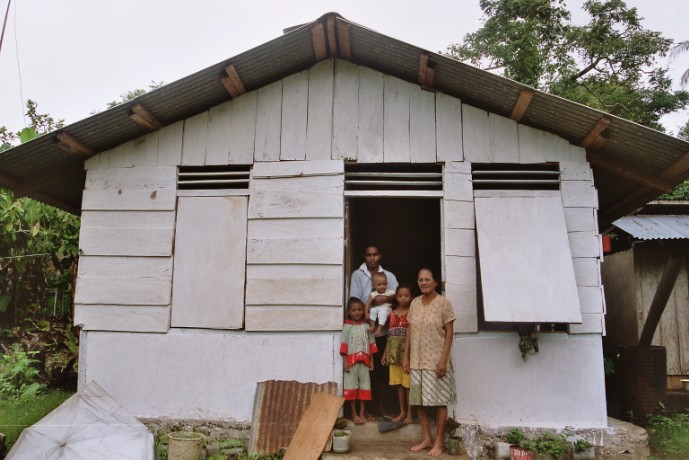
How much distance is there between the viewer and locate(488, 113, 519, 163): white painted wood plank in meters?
5.44

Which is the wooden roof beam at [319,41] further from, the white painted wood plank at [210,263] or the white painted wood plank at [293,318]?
the white painted wood plank at [293,318]

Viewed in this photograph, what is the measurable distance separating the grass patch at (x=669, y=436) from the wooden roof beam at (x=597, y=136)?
3348 mm

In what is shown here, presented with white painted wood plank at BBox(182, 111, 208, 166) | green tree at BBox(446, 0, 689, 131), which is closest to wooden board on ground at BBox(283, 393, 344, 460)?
white painted wood plank at BBox(182, 111, 208, 166)

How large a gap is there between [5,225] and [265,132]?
5.25 meters

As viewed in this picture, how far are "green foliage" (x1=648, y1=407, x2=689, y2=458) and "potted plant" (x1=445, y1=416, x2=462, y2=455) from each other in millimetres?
2621

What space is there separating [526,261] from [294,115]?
273 cm

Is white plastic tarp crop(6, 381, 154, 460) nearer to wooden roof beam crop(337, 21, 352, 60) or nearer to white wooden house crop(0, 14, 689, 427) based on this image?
white wooden house crop(0, 14, 689, 427)

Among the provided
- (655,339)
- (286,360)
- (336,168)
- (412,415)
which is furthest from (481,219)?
(655,339)

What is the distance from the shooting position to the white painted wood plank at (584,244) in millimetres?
5207

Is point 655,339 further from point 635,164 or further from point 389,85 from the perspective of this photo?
point 389,85

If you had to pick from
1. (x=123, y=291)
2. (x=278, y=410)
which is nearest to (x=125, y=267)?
(x=123, y=291)

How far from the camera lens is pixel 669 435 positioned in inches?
246

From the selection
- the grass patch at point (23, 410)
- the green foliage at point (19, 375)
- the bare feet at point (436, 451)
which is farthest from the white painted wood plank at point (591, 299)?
the green foliage at point (19, 375)

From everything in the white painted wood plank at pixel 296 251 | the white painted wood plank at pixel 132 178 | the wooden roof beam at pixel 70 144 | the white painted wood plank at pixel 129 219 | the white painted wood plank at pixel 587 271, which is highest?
the wooden roof beam at pixel 70 144
